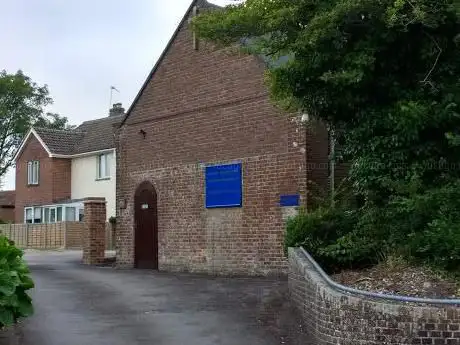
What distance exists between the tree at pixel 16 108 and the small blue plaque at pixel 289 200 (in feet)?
134

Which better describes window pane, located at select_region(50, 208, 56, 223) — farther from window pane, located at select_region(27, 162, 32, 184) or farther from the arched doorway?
the arched doorway

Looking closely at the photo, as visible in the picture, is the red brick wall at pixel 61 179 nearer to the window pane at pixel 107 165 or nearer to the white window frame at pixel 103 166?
the white window frame at pixel 103 166

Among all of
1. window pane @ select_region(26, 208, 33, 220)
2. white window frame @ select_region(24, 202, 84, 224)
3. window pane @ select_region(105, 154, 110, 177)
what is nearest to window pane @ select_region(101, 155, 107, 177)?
window pane @ select_region(105, 154, 110, 177)

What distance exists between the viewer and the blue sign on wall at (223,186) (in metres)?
16.6

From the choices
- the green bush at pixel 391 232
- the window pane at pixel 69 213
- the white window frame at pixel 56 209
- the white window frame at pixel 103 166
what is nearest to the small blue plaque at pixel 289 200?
the green bush at pixel 391 232

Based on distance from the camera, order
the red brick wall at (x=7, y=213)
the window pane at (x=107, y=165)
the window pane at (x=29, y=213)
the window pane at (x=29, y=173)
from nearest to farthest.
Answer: the window pane at (x=107, y=165), the window pane at (x=29, y=213), the window pane at (x=29, y=173), the red brick wall at (x=7, y=213)

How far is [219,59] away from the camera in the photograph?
17.5 meters

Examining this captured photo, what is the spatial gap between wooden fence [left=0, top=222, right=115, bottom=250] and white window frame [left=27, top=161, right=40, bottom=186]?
14.4 feet

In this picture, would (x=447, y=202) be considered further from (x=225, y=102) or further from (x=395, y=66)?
(x=225, y=102)

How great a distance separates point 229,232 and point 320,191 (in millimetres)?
2851

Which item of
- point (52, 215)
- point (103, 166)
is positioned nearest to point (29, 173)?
point (52, 215)

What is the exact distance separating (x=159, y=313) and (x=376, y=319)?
15.4 ft

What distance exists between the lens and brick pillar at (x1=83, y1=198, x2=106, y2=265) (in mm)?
21234

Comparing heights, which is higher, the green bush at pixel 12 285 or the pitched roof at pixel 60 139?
the pitched roof at pixel 60 139
